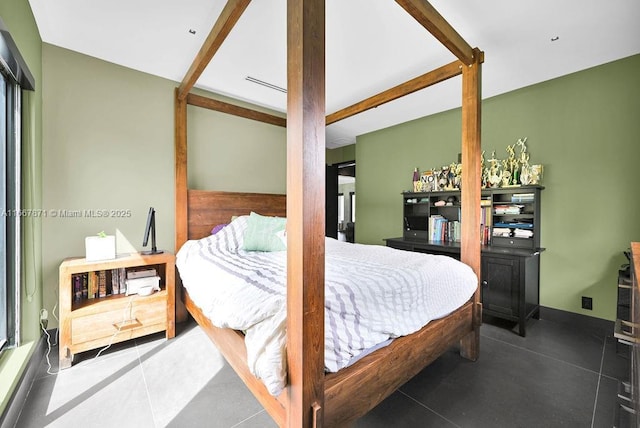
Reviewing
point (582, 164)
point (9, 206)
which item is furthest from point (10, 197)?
point (582, 164)

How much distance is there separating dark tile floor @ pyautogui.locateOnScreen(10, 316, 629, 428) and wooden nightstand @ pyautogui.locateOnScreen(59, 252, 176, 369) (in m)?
0.14

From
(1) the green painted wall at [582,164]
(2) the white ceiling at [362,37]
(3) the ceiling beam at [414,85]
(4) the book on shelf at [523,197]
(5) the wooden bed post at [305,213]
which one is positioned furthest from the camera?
(4) the book on shelf at [523,197]

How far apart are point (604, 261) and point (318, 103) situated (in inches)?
122

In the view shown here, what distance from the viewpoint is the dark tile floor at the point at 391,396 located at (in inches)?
56.4

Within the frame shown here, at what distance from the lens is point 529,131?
285 cm

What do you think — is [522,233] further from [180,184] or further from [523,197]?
[180,184]

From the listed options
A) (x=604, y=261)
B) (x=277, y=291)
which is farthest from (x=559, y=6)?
(x=277, y=291)

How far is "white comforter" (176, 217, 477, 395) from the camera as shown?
1106 mm

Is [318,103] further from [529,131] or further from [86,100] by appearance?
[529,131]

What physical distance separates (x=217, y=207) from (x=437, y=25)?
259 centimetres

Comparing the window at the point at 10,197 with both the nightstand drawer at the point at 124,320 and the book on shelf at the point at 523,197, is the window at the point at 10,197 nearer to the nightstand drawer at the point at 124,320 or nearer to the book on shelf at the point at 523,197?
the nightstand drawer at the point at 124,320

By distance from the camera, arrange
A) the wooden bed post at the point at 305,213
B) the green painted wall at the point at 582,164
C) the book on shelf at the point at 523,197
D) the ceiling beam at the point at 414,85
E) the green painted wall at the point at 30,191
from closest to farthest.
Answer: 1. the wooden bed post at the point at 305,213
2. the green painted wall at the point at 30,191
3. the ceiling beam at the point at 414,85
4. the green painted wall at the point at 582,164
5. the book on shelf at the point at 523,197

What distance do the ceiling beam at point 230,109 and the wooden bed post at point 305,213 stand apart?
215cm

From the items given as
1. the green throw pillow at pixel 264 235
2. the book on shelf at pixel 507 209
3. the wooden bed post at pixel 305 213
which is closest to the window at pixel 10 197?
the green throw pillow at pixel 264 235
